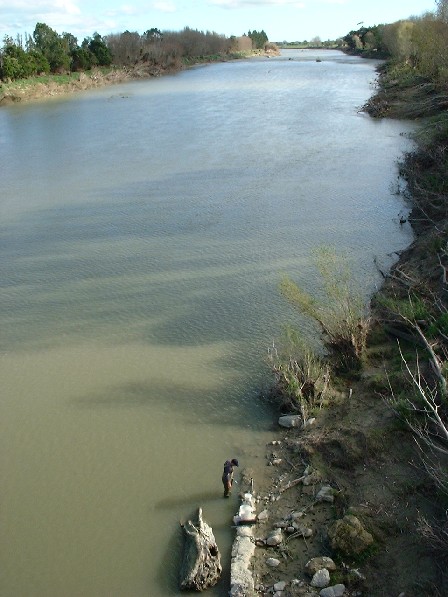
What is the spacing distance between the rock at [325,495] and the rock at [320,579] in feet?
3.69

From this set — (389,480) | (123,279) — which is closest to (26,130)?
(123,279)

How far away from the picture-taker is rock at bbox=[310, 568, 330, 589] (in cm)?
632

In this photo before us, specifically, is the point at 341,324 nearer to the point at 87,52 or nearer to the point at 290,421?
the point at 290,421

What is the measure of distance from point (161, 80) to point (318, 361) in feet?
186

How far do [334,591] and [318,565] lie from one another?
36 cm

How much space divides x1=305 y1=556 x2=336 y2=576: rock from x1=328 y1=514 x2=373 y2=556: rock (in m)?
0.17

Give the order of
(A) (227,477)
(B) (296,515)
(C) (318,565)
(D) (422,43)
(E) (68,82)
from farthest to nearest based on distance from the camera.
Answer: (E) (68,82), (D) (422,43), (A) (227,477), (B) (296,515), (C) (318,565)

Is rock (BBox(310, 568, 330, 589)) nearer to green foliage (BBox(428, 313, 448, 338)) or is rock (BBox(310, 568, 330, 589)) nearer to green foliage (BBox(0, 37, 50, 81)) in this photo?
green foliage (BBox(428, 313, 448, 338))

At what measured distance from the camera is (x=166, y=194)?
20.3 metres

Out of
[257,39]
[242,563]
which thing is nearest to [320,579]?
[242,563]

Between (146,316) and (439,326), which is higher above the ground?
(439,326)

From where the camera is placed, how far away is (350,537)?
662 centimetres

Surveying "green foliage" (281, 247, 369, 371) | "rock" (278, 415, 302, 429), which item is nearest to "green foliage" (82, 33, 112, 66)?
"green foliage" (281, 247, 369, 371)

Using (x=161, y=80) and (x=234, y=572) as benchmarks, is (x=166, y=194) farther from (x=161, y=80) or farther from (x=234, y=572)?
(x=161, y=80)
